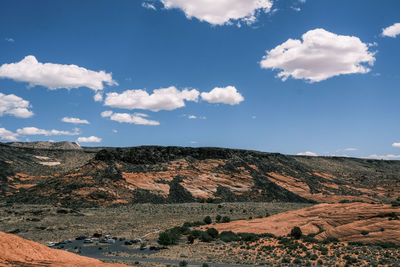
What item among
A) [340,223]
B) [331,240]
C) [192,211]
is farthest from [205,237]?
[192,211]

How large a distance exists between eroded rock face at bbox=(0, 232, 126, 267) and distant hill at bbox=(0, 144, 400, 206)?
45230 millimetres

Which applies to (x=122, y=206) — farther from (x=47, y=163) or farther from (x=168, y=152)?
(x=47, y=163)

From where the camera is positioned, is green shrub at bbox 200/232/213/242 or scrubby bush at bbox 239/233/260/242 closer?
scrubby bush at bbox 239/233/260/242

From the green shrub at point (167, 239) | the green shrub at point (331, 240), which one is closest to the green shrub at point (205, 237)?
the green shrub at point (167, 239)

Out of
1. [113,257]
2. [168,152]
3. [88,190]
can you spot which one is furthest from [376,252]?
[168,152]

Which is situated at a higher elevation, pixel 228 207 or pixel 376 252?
pixel 376 252

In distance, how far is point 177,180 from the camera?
66.2 metres

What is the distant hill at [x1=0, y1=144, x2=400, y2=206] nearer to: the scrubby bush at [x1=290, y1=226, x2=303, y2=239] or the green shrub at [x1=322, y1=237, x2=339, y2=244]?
the scrubby bush at [x1=290, y1=226, x2=303, y2=239]

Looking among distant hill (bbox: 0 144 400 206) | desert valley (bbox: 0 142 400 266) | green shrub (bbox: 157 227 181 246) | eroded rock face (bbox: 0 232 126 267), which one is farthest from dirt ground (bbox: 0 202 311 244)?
eroded rock face (bbox: 0 232 126 267)

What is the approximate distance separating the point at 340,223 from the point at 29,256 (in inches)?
1318

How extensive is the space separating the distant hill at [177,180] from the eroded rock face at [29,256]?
45230 mm

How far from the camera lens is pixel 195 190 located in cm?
6481

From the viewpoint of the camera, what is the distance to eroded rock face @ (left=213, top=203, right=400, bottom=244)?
95.7ft

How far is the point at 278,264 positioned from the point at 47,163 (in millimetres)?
98286
